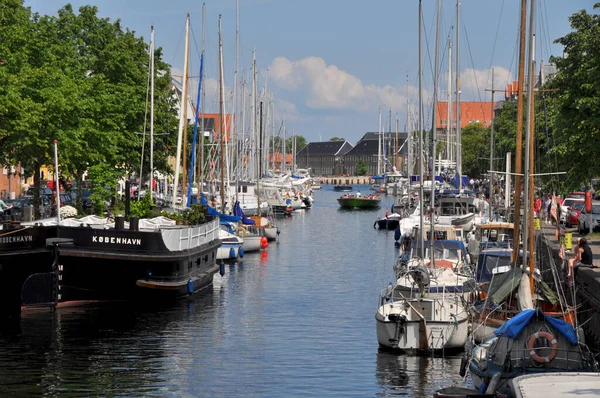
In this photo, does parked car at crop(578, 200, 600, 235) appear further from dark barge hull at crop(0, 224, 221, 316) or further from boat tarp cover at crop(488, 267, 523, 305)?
boat tarp cover at crop(488, 267, 523, 305)

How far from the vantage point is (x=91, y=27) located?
70.9m

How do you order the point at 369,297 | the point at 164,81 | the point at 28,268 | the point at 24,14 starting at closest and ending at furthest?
the point at 28,268
the point at 369,297
the point at 24,14
the point at 164,81

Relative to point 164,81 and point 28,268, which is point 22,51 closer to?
point 28,268

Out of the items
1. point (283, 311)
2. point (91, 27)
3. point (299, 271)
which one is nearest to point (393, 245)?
point (299, 271)

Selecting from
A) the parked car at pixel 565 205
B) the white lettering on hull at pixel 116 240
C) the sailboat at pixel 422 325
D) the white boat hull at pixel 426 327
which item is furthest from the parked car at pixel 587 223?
the white lettering on hull at pixel 116 240

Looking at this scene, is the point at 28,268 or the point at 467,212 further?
the point at 467,212

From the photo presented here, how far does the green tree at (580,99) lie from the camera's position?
44.7 metres

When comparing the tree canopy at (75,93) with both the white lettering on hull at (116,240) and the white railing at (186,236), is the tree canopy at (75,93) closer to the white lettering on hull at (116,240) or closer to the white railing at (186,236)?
the white railing at (186,236)

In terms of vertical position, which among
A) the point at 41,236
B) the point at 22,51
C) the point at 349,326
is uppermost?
the point at 22,51

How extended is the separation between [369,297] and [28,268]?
1455cm

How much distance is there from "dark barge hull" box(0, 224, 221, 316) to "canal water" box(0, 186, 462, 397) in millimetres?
665

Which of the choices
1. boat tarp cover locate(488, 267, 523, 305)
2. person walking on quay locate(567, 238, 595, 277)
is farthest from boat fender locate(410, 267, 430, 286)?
person walking on quay locate(567, 238, 595, 277)

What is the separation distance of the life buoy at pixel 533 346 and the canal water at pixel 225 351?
11.6 ft

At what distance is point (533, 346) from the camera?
942 inches
